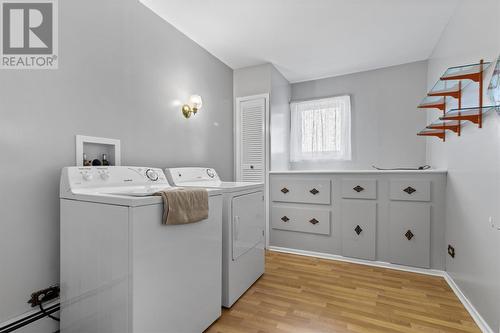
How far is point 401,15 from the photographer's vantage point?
6.91 ft

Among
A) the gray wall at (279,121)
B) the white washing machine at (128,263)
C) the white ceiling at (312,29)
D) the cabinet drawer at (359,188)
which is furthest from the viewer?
the gray wall at (279,121)

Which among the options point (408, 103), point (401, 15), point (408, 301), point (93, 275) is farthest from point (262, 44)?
point (408, 301)

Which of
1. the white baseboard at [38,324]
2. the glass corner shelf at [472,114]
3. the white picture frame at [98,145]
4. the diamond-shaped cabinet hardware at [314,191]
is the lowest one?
the white baseboard at [38,324]

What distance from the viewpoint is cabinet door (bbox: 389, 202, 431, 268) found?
2342mm

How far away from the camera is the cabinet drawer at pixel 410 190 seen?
233cm

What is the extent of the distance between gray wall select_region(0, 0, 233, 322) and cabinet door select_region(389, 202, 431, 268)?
2210 millimetres

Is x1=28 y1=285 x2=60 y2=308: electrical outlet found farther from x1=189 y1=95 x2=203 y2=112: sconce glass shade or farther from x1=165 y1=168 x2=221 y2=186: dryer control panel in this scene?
x1=189 y1=95 x2=203 y2=112: sconce glass shade

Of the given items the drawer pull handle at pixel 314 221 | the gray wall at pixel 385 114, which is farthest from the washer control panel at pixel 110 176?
the gray wall at pixel 385 114

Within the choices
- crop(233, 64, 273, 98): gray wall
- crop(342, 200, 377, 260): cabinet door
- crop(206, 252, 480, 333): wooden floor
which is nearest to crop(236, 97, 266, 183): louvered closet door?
crop(233, 64, 273, 98): gray wall

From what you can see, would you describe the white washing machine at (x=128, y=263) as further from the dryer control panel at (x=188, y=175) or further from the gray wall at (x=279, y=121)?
the gray wall at (x=279, y=121)

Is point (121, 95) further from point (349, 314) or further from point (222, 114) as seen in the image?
point (349, 314)

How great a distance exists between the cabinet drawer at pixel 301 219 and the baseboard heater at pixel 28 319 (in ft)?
7.20

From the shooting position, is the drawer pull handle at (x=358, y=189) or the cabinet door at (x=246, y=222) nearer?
the cabinet door at (x=246, y=222)

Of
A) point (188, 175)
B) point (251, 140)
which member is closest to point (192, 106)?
point (188, 175)
